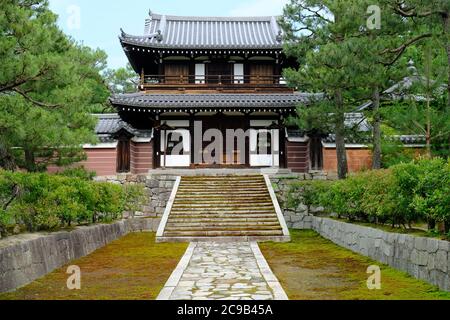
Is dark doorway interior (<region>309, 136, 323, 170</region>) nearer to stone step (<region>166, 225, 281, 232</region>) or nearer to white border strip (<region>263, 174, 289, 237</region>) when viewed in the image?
white border strip (<region>263, 174, 289, 237</region>)

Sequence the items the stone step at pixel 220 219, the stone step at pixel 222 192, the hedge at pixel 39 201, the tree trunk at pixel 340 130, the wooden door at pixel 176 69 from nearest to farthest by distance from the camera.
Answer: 1. the hedge at pixel 39 201
2. the stone step at pixel 220 219
3. the tree trunk at pixel 340 130
4. the stone step at pixel 222 192
5. the wooden door at pixel 176 69

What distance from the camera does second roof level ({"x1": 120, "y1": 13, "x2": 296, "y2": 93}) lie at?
24250 millimetres

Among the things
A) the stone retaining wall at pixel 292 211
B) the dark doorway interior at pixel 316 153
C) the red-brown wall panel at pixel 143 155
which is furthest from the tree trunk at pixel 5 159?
the dark doorway interior at pixel 316 153

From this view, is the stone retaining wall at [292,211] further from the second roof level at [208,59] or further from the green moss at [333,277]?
the second roof level at [208,59]

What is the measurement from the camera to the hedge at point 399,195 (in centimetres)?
724

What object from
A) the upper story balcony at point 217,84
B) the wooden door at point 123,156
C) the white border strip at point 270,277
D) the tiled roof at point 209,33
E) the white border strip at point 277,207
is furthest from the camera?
the upper story balcony at point 217,84

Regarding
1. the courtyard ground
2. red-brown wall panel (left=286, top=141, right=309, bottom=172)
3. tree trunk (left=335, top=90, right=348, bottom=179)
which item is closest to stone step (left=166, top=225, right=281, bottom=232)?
the courtyard ground

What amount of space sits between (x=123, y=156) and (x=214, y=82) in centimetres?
680

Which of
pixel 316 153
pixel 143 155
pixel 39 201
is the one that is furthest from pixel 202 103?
pixel 39 201

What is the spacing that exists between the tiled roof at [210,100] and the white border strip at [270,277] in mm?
11747

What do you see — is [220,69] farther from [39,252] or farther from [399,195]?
[39,252]

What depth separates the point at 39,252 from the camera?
861 cm

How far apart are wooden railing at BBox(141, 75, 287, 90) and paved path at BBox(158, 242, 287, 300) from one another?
1376 centimetres
